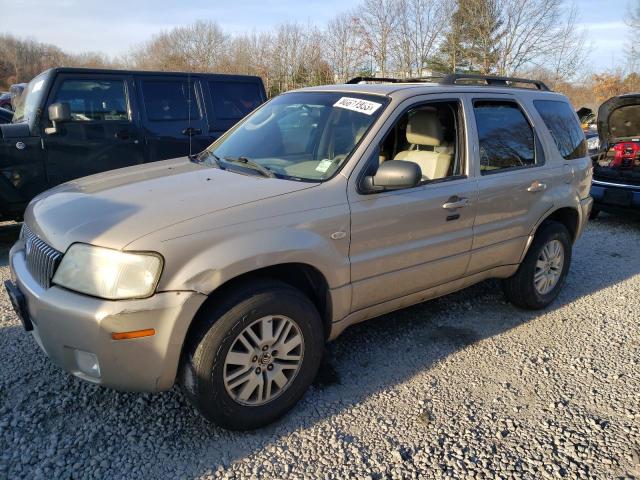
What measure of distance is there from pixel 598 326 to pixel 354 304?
7.76 ft

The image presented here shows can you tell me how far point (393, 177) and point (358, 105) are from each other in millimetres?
691

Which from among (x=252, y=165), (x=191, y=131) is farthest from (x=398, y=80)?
(x=191, y=131)

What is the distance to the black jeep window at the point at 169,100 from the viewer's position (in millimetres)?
6172

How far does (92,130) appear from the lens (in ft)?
18.9

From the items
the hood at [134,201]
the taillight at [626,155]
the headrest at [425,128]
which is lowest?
the taillight at [626,155]

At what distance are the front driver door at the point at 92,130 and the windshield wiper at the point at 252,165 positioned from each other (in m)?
3.11

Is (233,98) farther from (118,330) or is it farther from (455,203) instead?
(118,330)

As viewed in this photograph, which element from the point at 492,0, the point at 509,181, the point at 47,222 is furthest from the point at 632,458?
the point at 492,0

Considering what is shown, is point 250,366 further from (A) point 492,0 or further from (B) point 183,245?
(A) point 492,0

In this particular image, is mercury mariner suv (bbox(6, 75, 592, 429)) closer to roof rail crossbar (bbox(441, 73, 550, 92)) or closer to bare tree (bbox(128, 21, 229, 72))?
roof rail crossbar (bbox(441, 73, 550, 92))

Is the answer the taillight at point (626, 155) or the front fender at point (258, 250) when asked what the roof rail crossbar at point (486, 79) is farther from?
the taillight at point (626, 155)

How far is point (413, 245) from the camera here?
314cm

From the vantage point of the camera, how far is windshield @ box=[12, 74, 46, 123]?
5.63m

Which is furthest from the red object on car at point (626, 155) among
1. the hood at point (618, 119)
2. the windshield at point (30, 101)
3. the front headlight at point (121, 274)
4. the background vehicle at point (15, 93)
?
the background vehicle at point (15, 93)
